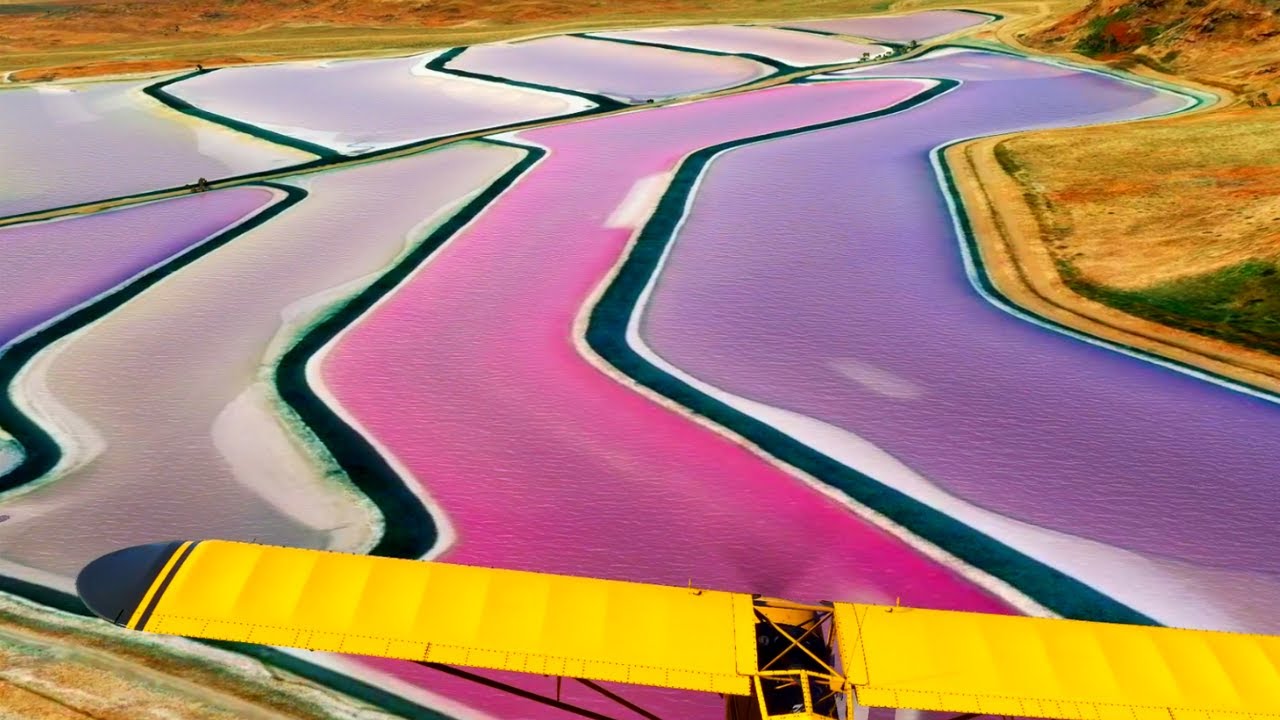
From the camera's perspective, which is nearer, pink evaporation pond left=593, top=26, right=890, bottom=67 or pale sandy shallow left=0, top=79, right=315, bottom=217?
pale sandy shallow left=0, top=79, right=315, bottom=217

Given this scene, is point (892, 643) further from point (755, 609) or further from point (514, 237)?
point (514, 237)

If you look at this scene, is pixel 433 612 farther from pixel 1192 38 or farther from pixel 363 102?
pixel 1192 38

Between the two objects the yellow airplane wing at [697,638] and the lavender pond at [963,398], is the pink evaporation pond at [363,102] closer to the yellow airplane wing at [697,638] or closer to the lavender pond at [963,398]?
the lavender pond at [963,398]

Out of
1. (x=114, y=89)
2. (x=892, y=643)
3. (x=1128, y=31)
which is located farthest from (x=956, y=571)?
(x=1128, y=31)

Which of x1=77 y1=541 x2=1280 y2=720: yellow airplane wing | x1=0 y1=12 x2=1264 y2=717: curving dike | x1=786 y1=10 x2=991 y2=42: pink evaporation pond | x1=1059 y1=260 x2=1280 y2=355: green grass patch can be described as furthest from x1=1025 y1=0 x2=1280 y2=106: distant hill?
x1=77 y1=541 x2=1280 y2=720: yellow airplane wing

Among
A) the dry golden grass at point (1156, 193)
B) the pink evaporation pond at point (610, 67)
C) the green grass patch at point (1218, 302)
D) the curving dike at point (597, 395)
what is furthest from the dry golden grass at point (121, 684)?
the pink evaporation pond at point (610, 67)

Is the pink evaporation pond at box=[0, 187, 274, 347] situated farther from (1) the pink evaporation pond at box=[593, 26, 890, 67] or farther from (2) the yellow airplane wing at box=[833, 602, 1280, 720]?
(1) the pink evaporation pond at box=[593, 26, 890, 67]

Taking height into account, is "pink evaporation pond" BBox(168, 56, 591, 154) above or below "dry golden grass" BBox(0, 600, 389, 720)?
above
